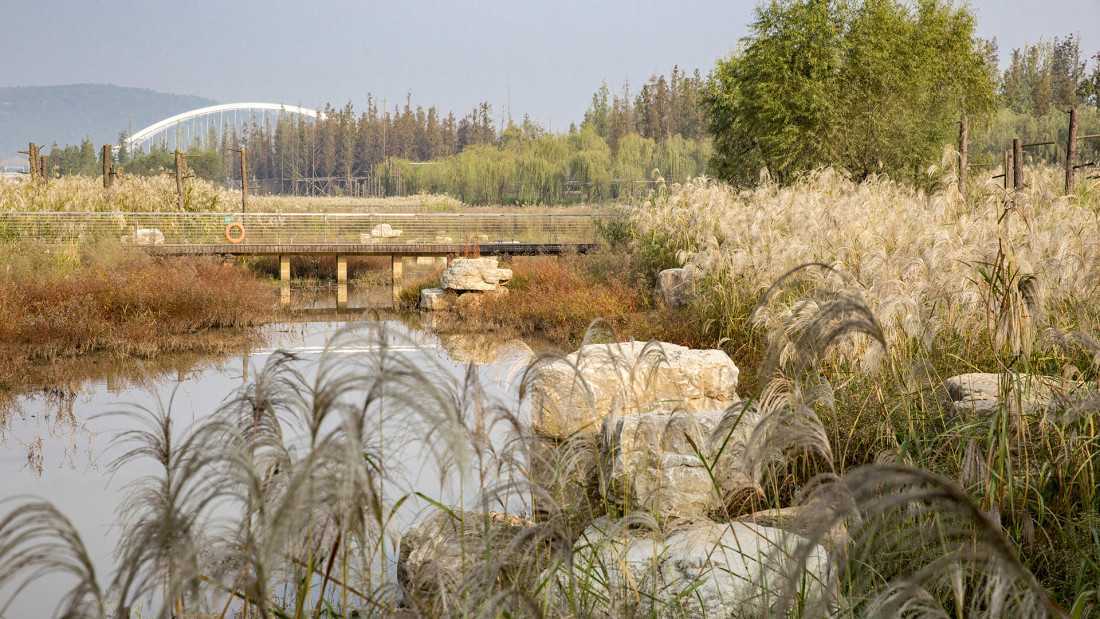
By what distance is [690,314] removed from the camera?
37.1 ft

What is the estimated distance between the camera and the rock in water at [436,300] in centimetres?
1827

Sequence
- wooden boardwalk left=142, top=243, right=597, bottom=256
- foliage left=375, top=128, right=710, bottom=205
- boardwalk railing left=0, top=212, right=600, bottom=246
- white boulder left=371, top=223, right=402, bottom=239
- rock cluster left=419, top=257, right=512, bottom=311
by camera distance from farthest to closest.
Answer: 1. foliage left=375, top=128, right=710, bottom=205
2. white boulder left=371, top=223, right=402, bottom=239
3. wooden boardwalk left=142, top=243, right=597, bottom=256
4. boardwalk railing left=0, top=212, right=600, bottom=246
5. rock cluster left=419, top=257, right=512, bottom=311

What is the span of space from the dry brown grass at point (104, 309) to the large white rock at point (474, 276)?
131 inches

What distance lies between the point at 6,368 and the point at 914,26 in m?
24.8

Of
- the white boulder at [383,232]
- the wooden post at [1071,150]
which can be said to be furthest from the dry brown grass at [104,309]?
the wooden post at [1071,150]

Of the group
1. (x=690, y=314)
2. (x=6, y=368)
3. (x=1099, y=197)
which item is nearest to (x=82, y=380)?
(x=6, y=368)

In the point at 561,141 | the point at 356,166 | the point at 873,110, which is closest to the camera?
the point at 873,110

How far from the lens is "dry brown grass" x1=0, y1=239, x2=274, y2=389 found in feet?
38.0

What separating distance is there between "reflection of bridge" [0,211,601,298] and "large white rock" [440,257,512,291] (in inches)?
127

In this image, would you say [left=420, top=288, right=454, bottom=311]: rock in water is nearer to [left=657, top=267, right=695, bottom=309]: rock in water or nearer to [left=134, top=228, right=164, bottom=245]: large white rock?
[left=657, top=267, right=695, bottom=309]: rock in water

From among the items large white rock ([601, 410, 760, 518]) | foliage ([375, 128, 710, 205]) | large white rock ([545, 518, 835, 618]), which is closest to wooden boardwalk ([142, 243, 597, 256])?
large white rock ([601, 410, 760, 518])

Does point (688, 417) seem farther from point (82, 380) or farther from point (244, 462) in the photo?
point (82, 380)

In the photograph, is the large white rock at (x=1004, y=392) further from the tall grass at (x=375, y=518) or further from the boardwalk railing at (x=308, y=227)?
the boardwalk railing at (x=308, y=227)

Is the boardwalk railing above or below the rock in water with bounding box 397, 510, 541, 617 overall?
above
